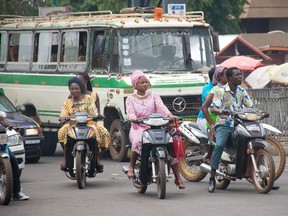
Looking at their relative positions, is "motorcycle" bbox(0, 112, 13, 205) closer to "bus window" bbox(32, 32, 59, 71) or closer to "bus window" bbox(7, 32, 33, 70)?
"bus window" bbox(32, 32, 59, 71)

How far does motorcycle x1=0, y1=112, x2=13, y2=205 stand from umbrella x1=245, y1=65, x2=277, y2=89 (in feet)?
81.5

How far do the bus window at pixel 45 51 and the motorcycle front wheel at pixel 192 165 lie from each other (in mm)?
7275

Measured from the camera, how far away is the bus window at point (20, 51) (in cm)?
2275

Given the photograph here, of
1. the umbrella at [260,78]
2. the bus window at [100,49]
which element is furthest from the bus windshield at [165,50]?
the umbrella at [260,78]

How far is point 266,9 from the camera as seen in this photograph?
60.2m

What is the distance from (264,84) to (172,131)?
2389 cm

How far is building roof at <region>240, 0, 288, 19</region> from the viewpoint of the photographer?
59.8 metres

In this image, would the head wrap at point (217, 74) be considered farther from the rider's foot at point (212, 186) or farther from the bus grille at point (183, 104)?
the bus grille at point (183, 104)

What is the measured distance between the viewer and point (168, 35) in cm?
2039

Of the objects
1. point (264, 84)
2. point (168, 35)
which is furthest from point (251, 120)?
point (264, 84)

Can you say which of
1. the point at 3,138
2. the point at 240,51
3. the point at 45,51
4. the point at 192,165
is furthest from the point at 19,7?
the point at 3,138

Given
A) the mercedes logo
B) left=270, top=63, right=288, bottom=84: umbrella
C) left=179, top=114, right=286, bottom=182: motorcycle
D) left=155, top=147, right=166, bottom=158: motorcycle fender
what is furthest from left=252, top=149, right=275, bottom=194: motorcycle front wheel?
left=270, top=63, right=288, bottom=84: umbrella

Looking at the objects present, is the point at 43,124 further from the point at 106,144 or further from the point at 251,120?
the point at 251,120

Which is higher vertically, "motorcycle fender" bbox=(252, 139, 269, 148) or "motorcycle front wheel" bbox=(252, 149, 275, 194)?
"motorcycle fender" bbox=(252, 139, 269, 148)
